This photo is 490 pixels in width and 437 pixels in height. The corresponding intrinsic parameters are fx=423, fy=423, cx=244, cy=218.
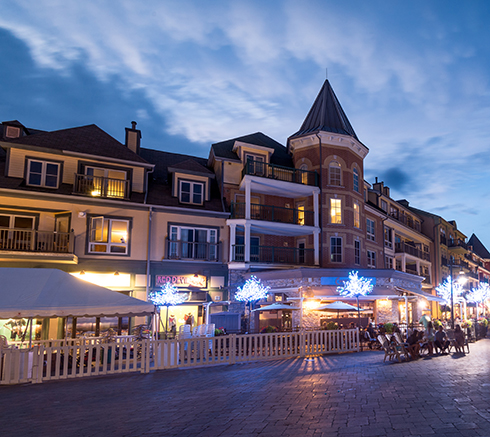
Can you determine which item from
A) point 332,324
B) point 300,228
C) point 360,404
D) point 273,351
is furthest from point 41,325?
point 360,404

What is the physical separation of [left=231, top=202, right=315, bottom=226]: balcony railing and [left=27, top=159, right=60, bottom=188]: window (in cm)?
1021

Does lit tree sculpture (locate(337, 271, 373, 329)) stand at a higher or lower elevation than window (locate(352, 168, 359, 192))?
lower

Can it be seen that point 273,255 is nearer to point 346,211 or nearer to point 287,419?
point 346,211

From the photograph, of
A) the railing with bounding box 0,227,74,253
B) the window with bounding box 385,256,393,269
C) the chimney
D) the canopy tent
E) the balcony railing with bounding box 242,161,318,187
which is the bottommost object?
the canopy tent

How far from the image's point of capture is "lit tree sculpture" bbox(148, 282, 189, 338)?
2123 centimetres

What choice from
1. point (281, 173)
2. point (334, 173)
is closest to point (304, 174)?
point (281, 173)

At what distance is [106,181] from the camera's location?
23141mm

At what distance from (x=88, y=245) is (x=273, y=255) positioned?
10880 millimetres

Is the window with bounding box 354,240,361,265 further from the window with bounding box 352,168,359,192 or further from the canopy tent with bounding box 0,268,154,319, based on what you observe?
the canopy tent with bounding box 0,268,154,319

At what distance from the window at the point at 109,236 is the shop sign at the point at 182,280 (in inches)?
94.6

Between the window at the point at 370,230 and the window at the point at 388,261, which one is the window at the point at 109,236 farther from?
the window at the point at 388,261

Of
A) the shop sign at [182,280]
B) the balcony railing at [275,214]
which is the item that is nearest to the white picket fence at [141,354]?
the shop sign at [182,280]

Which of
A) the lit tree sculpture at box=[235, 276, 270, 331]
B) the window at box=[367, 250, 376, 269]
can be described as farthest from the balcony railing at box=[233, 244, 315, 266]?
the window at box=[367, 250, 376, 269]

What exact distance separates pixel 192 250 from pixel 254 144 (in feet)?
28.4
